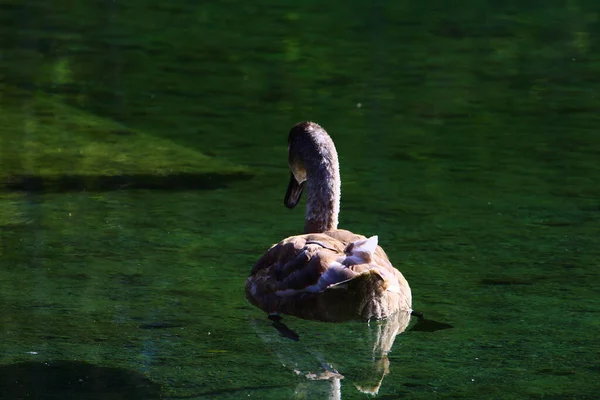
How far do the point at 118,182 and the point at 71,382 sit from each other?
3668 mm

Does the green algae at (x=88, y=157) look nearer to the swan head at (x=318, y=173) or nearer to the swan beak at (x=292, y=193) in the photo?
the swan beak at (x=292, y=193)

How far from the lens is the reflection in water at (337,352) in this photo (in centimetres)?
537

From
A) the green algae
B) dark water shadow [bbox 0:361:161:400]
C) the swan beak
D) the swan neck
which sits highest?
the swan neck

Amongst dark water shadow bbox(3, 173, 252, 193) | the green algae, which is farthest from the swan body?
the green algae

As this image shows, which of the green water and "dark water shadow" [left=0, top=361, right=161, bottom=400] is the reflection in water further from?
"dark water shadow" [left=0, top=361, right=161, bottom=400]

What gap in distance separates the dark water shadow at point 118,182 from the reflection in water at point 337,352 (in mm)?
2655

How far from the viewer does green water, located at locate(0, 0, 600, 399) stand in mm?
5738

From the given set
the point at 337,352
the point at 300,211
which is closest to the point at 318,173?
the point at 300,211

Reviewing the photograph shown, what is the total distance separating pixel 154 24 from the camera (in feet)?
49.3

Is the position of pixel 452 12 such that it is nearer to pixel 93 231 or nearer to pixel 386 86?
pixel 386 86

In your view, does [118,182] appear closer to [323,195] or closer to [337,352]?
[323,195]

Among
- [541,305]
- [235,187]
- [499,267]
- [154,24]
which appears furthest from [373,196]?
[154,24]

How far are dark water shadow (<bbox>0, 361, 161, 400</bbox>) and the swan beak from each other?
2.43 meters

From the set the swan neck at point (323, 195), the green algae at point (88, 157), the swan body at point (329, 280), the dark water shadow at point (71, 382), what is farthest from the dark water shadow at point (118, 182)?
the dark water shadow at point (71, 382)
